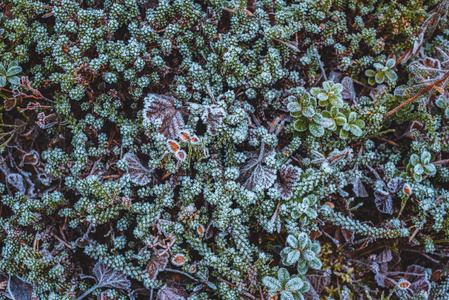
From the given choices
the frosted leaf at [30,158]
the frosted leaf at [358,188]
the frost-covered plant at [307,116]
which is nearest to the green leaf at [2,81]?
the frosted leaf at [30,158]

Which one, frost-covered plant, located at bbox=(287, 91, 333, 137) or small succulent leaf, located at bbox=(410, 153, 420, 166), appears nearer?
frost-covered plant, located at bbox=(287, 91, 333, 137)

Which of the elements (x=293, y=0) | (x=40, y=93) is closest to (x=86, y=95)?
(x=40, y=93)

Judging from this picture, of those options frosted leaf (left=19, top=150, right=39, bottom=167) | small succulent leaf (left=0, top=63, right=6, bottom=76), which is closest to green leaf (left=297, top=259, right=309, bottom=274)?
frosted leaf (left=19, top=150, right=39, bottom=167)

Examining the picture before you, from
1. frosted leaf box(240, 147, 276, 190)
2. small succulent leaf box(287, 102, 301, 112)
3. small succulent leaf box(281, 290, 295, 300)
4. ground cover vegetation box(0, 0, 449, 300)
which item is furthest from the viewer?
small succulent leaf box(287, 102, 301, 112)

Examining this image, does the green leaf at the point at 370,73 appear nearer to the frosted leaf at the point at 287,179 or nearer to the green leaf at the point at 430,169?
the green leaf at the point at 430,169

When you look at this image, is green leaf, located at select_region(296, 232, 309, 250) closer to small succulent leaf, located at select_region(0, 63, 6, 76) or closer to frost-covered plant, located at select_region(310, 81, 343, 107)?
frost-covered plant, located at select_region(310, 81, 343, 107)

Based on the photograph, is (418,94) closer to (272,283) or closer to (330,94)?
(330,94)

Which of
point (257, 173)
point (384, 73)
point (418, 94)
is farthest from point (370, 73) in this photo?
point (257, 173)

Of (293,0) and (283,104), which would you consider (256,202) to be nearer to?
(283,104)
